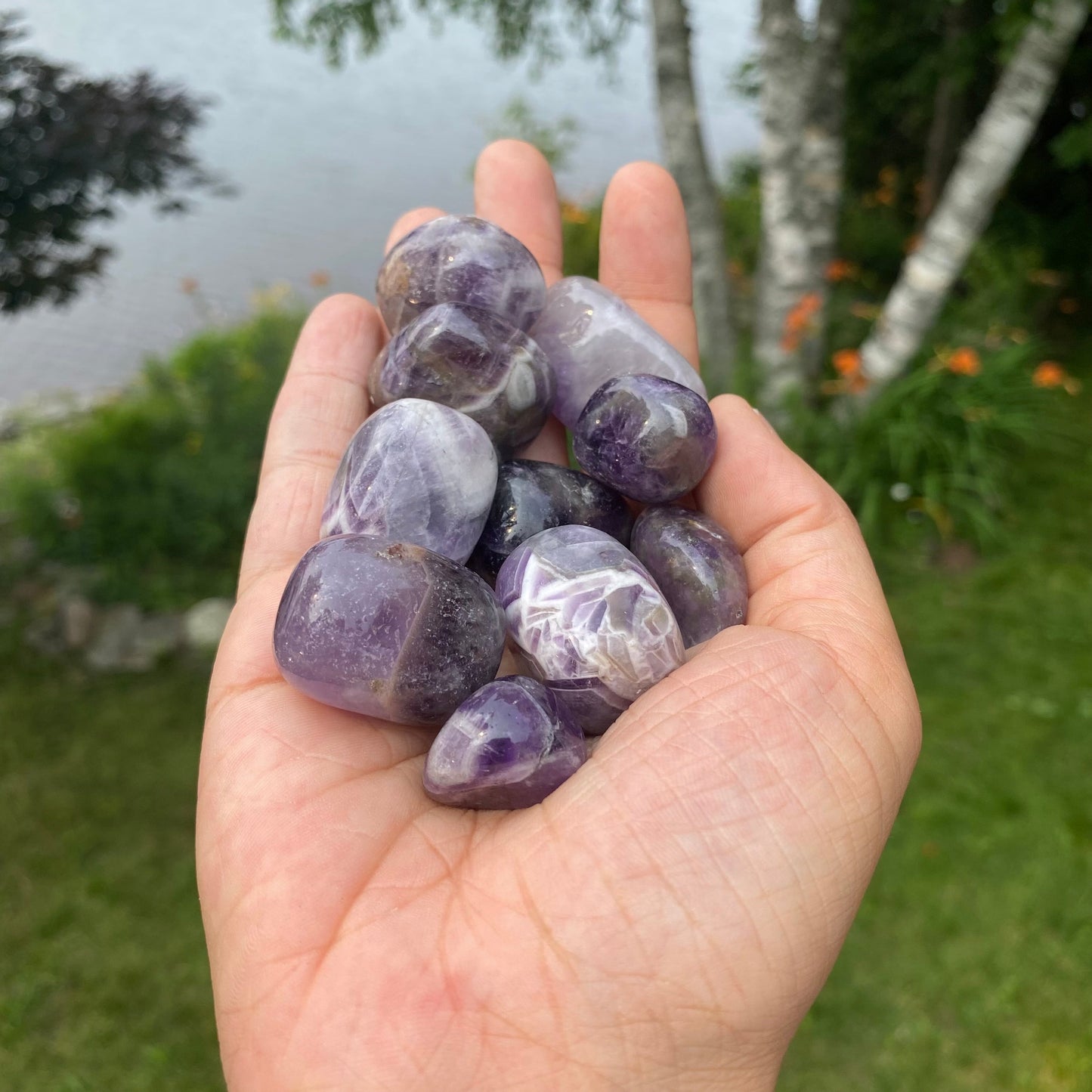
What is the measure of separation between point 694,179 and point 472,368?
1954 mm

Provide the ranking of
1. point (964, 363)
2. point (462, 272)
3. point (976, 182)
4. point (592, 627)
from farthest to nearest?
point (964, 363) < point (976, 182) < point (462, 272) < point (592, 627)

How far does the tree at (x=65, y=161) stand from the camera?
2297 mm

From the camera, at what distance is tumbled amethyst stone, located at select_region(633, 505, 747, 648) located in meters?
1.36

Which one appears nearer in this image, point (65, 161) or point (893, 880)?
point (893, 880)

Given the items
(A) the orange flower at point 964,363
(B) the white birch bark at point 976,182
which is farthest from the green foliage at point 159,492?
(A) the orange flower at point 964,363

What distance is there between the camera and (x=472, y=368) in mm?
1455

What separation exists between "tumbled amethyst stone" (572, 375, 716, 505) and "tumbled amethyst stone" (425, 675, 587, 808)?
43cm

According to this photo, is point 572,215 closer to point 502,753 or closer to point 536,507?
point 536,507

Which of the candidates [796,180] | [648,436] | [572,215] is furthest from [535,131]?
[648,436]

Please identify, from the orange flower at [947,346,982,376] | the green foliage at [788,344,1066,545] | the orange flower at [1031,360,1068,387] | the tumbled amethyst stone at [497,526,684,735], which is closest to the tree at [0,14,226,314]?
the tumbled amethyst stone at [497,526,684,735]

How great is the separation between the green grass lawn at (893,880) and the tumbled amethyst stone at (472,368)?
1.46 meters

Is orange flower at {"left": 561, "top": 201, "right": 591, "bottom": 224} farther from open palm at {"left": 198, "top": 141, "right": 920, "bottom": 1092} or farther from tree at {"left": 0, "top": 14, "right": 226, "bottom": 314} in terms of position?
open palm at {"left": 198, "top": 141, "right": 920, "bottom": 1092}

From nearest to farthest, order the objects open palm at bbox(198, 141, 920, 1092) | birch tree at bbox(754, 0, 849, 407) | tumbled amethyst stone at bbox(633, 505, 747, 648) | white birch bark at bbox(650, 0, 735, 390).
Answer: open palm at bbox(198, 141, 920, 1092) → tumbled amethyst stone at bbox(633, 505, 747, 648) → birch tree at bbox(754, 0, 849, 407) → white birch bark at bbox(650, 0, 735, 390)

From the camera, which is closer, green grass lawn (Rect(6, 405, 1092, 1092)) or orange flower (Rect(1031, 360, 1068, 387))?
green grass lawn (Rect(6, 405, 1092, 1092))
